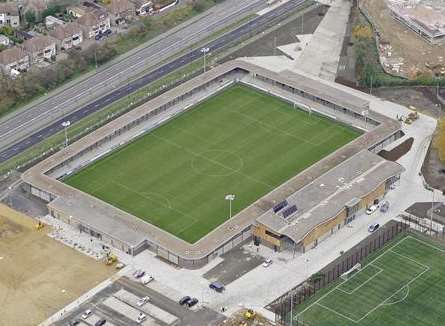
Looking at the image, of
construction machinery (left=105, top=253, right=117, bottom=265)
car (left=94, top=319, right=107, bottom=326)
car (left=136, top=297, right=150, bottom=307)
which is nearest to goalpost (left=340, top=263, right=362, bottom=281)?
car (left=136, top=297, right=150, bottom=307)

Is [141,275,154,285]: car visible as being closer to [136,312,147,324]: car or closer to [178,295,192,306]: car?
[178,295,192,306]: car

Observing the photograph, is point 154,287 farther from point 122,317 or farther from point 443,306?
point 443,306

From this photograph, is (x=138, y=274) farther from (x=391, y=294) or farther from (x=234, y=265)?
(x=391, y=294)

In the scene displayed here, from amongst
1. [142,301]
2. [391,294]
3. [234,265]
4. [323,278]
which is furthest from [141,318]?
[391,294]

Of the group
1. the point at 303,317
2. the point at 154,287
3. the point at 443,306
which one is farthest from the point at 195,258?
A: the point at 443,306

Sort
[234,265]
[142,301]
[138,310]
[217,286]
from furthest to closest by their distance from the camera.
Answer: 1. [234,265]
2. [217,286]
3. [142,301]
4. [138,310]
